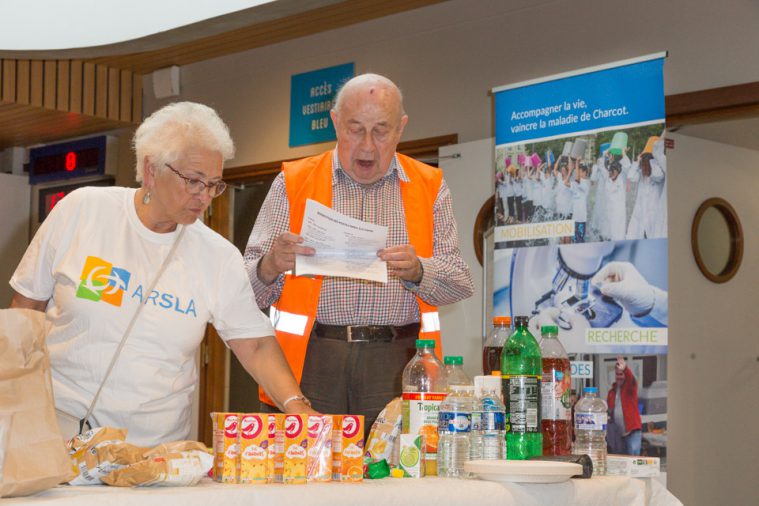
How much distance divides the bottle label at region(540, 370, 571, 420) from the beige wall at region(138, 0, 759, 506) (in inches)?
110

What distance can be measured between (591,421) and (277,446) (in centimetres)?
83

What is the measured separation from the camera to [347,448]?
178 centimetres

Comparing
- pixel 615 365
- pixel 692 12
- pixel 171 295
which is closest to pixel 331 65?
pixel 692 12

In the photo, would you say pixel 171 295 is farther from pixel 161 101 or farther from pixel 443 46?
pixel 161 101

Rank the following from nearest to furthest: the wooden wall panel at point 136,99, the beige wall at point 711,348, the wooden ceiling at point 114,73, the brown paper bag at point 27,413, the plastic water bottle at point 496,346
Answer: the brown paper bag at point 27,413
the plastic water bottle at point 496,346
the beige wall at point 711,348
the wooden ceiling at point 114,73
the wooden wall panel at point 136,99

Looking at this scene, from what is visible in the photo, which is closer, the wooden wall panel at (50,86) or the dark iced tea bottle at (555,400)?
the dark iced tea bottle at (555,400)

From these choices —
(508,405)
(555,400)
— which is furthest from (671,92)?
(508,405)

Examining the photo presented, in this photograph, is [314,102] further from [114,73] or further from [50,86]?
[50,86]

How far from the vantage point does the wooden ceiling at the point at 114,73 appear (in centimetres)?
589

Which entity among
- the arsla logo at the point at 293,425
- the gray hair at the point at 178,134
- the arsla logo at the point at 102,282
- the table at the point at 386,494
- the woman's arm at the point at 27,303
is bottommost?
the table at the point at 386,494

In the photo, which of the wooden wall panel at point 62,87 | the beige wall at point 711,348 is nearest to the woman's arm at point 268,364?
the beige wall at point 711,348

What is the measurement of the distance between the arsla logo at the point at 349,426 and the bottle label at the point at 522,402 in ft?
1.46

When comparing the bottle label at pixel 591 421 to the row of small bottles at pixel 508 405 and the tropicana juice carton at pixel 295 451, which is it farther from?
the tropicana juice carton at pixel 295 451

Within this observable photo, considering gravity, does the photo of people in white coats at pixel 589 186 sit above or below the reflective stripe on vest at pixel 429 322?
above
